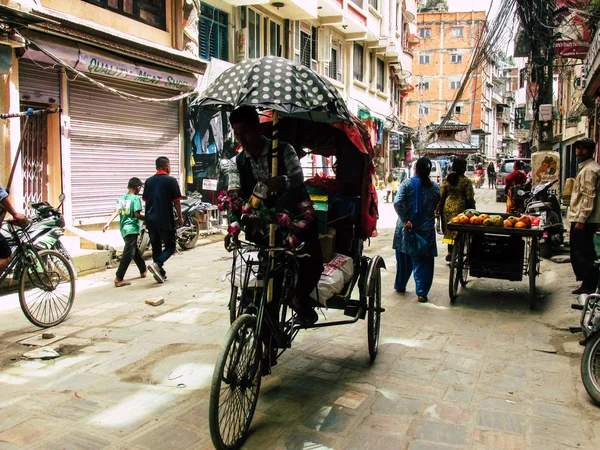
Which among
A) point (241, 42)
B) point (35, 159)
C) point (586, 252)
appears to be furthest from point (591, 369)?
point (241, 42)

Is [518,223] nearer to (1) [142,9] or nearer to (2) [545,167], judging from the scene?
(2) [545,167]

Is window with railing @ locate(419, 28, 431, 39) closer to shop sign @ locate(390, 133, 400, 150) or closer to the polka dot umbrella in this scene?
shop sign @ locate(390, 133, 400, 150)

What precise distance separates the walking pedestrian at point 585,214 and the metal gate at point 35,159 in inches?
342

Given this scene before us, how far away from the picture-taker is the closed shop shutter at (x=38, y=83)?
9.60m

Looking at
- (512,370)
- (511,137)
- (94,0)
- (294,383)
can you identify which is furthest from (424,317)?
(511,137)

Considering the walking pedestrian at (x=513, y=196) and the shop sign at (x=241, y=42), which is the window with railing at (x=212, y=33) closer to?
the shop sign at (x=241, y=42)

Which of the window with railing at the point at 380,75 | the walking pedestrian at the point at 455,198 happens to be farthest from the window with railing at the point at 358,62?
the walking pedestrian at the point at 455,198

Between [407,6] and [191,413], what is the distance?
35539 millimetres

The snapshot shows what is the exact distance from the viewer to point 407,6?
35.2 m

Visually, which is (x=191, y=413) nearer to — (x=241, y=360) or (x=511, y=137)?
(x=241, y=360)

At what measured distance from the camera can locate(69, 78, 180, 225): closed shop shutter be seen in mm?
10859

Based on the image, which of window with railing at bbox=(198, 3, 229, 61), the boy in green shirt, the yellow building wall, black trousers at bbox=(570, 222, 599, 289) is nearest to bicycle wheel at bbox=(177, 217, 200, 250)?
the boy in green shirt

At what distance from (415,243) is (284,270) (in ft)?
12.2

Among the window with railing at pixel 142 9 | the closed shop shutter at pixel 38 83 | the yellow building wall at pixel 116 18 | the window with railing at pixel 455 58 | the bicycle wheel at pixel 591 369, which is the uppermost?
the window with railing at pixel 455 58
